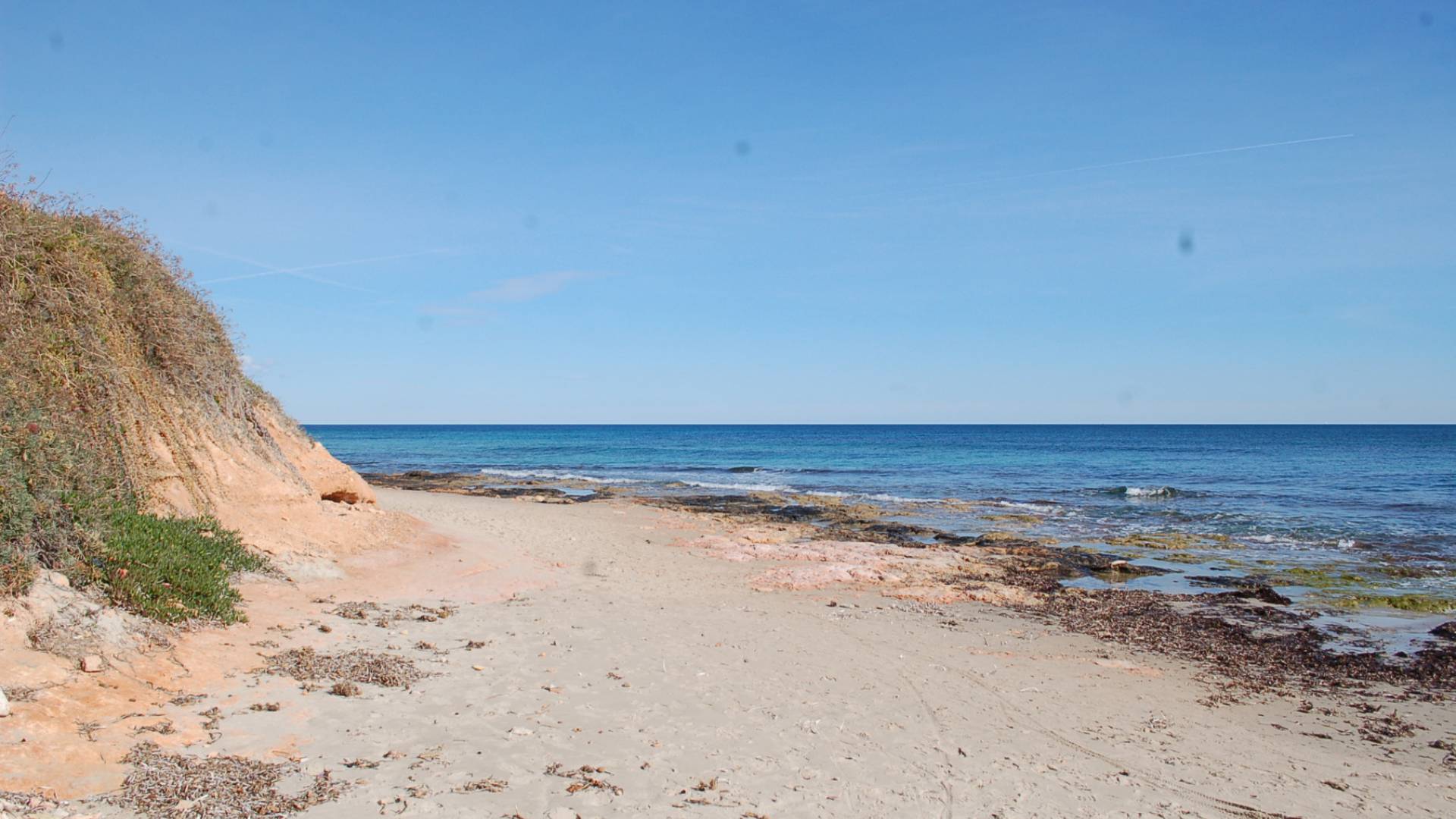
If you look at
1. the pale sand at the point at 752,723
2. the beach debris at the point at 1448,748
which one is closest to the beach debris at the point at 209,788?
the pale sand at the point at 752,723

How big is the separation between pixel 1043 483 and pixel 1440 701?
29.9m

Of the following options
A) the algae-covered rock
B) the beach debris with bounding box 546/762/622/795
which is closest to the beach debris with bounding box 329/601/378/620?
the beach debris with bounding box 546/762/622/795

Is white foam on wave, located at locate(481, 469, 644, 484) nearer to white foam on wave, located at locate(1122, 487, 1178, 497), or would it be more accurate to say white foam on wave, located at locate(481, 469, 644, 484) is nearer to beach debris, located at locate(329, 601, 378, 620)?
white foam on wave, located at locate(1122, 487, 1178, 497)

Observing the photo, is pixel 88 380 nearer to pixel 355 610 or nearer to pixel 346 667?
pixel 355 610

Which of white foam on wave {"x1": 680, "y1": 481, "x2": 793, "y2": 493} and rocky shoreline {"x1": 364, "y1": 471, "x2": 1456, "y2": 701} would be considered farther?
white foam on wave {"x1": 680, "y1": 481, "x2": 793, "y2": 493}

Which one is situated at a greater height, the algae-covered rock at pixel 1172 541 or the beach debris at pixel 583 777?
the beach debris at pixel 583 777

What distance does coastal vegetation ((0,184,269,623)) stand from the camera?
679 centimetres

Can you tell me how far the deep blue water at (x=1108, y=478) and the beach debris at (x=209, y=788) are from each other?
18.9m

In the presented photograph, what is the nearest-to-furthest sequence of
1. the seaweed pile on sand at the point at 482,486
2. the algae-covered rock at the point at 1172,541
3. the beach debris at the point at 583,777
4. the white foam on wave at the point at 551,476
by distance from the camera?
the beach debris at the point at 583,777 → the algae-covered rock at the point at 1172,541 → the seaweed pile on sand at the point at 482,486 → the white foam on wave at the point at 551,476

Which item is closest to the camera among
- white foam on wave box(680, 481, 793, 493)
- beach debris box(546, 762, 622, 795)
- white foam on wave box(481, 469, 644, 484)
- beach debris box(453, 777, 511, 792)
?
beach debris box(453, 777, 511, 792)

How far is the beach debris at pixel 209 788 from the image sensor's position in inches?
176

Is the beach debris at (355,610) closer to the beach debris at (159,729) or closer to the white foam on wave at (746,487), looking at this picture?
the beach debris at (159,729)

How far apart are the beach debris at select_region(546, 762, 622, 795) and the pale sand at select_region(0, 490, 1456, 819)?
51 millimetres

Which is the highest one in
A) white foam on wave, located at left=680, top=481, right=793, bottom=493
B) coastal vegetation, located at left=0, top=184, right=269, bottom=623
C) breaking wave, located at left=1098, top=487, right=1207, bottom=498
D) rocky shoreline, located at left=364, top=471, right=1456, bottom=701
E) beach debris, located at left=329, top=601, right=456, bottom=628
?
coastal vegetation, located at left=0, top=184, right=269, bottom=623
